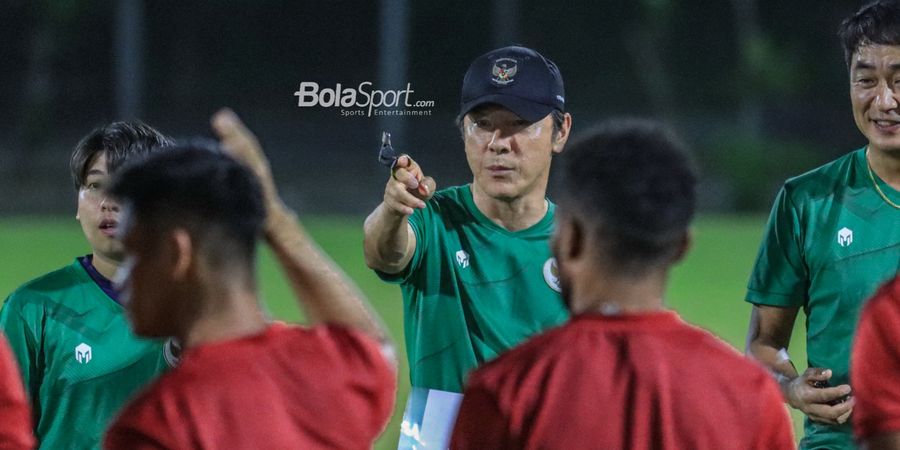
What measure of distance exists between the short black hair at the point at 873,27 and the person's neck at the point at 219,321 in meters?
2.27

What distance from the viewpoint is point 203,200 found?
2.22 metres

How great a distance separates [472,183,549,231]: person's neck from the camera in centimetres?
411

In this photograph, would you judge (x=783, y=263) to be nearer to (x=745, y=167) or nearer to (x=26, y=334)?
(x=26, y=334)

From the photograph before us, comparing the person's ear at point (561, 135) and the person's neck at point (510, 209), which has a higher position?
the person's ear at point (561, 135)

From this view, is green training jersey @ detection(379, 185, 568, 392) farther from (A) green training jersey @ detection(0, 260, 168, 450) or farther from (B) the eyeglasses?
(A) green training jersey @ detection(0, 260, 168, 450)

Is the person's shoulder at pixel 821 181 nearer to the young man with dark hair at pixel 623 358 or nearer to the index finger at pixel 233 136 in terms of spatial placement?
the young man with dark hair at pixel 623 358

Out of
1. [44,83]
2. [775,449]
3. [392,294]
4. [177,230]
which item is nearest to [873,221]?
[775,449]

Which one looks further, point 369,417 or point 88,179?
point 88,179

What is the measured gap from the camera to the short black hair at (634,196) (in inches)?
88.6

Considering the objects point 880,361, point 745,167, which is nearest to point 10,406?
point 880,361

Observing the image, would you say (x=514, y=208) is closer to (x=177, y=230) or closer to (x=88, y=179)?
(x=88, y=179)

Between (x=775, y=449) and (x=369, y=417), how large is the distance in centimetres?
69

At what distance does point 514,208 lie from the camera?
4.11 m

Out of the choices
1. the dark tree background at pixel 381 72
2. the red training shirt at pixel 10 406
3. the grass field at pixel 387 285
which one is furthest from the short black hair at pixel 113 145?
the dark tree background at pixel 381 72
